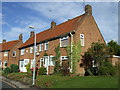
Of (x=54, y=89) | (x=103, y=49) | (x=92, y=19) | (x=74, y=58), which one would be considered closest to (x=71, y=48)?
(x=74, y=58)

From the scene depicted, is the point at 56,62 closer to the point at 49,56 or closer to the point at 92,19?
the point at 49,56

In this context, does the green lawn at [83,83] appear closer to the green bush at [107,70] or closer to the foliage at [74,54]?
the green bush at [107,70]

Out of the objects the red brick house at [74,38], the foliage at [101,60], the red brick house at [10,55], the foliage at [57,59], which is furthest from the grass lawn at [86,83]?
the red brick house at [10,55]

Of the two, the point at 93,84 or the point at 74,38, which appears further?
the point at 74,38

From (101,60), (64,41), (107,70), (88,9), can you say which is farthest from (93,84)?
(88,9)

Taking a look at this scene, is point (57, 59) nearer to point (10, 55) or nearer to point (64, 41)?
point (64, 41)

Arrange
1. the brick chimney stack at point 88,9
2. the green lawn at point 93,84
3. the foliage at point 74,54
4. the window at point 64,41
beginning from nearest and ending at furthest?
the green lawn at point 93,84 → the foliage at point 74,54 → the window at point 64,41 → the brick chimney stack at point 88,9

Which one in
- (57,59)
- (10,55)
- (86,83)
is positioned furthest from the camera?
(10,55)

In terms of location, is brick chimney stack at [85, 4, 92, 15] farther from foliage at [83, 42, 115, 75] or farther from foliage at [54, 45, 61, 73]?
foliage at [83, 42, 115, 75]

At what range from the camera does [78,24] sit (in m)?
25.0

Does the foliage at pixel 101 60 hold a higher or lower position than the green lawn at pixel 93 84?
higher

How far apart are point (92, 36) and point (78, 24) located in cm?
294

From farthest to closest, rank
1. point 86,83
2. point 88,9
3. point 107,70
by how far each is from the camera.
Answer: point 88,9, point 107,70, point 86,83

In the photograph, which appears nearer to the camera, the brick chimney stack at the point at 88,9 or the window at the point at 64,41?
the window at the point at 64,41
